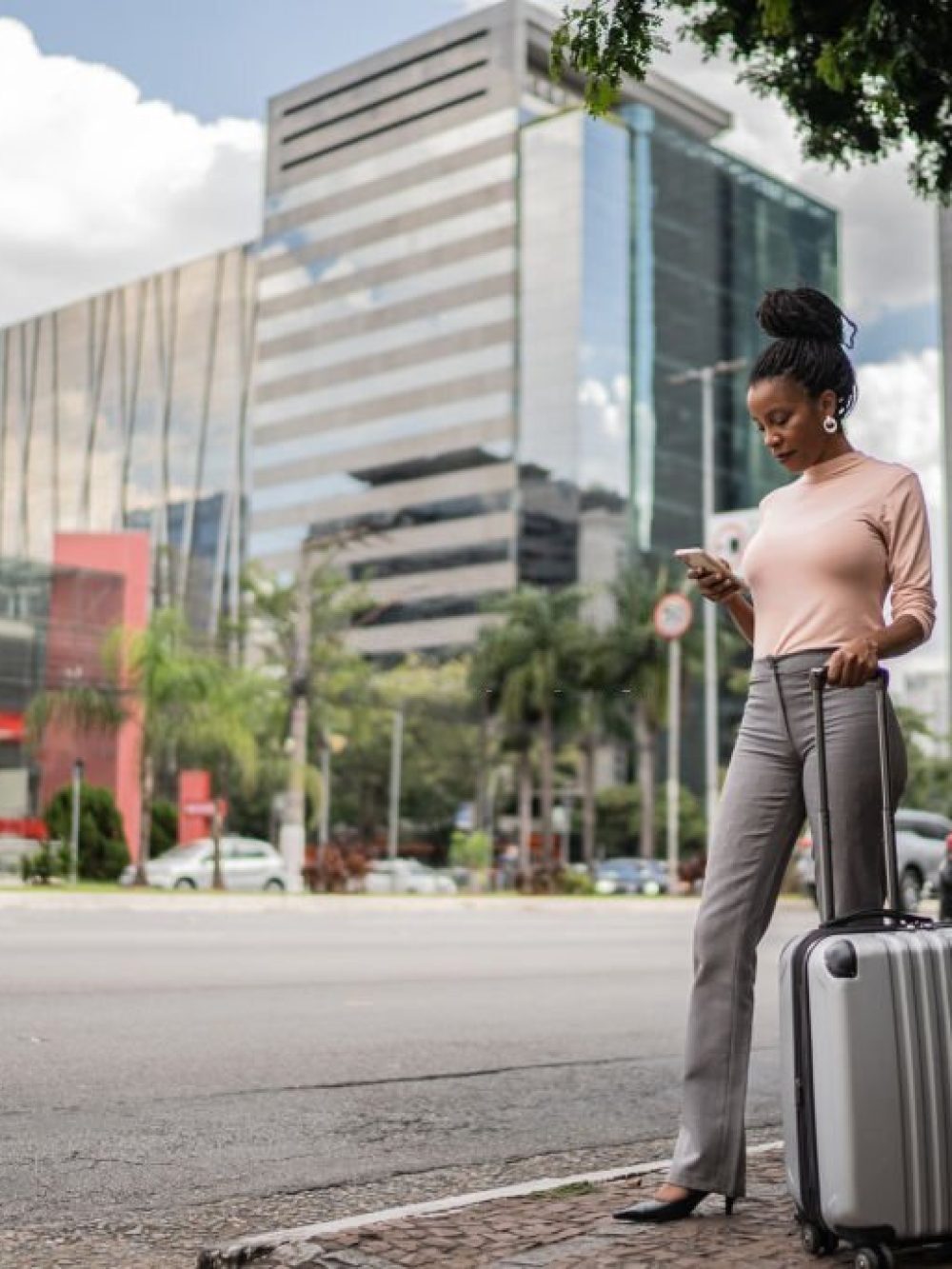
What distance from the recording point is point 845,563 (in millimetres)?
3777

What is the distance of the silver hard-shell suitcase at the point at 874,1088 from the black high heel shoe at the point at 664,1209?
49cm

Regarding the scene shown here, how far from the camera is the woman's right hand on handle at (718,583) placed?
3877 mm

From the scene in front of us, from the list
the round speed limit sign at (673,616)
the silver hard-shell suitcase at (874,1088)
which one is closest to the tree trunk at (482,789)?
the round speed limit sign at (673,616)

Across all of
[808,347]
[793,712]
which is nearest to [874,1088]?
[793,712]

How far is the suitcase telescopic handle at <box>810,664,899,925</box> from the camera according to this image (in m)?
3.54

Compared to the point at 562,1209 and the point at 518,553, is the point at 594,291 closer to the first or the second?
the point at 518,553

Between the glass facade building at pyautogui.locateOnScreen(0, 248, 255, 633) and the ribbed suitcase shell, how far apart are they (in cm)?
10843

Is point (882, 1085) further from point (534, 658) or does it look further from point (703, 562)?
point (534, 658)

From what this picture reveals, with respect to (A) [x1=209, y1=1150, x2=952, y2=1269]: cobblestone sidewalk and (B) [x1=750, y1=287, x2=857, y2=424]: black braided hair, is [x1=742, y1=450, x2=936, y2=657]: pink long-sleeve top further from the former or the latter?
(A) [x1=209, y1=1150, x2=952, y2=1269]: cobblestone sidewalk

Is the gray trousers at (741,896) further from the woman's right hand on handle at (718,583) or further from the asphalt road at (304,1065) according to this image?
the asphalt road at (304,1065)

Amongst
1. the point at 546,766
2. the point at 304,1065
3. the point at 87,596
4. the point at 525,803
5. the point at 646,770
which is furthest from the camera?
the point at 525,803

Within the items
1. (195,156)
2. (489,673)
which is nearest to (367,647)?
(195,156)

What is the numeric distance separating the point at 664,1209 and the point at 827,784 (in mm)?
979

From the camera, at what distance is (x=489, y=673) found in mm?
61688
